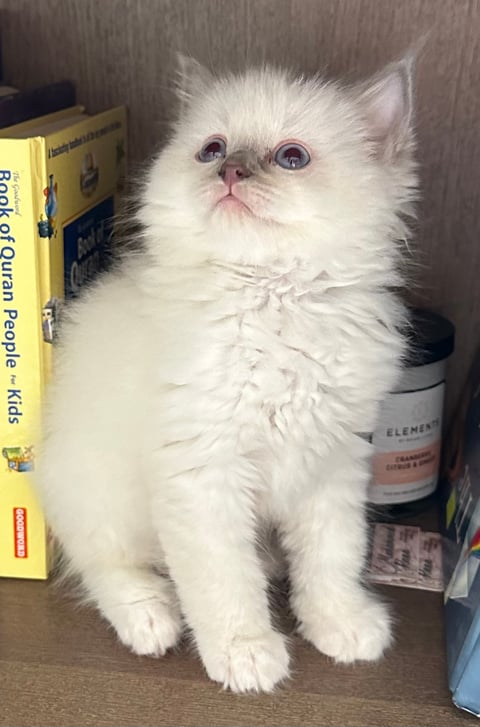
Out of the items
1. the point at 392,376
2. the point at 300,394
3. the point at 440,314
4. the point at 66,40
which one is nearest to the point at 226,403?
the point at 300,394

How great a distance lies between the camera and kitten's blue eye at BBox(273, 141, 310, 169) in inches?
34.0

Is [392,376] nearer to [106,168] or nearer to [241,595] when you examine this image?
[241,595]

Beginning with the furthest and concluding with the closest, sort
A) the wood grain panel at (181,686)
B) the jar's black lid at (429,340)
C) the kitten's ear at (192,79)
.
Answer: the jar's black lid at (429,340), the kitten's ear at (192,79), the wood grain panel at (181,686)

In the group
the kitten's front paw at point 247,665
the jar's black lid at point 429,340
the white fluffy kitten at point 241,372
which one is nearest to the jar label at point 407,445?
the jar's black lid at point 429,340

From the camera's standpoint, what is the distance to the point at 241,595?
2.88ft

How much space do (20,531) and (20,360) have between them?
0.75 ft

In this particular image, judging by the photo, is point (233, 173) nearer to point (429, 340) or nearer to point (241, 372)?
point (241, 372)

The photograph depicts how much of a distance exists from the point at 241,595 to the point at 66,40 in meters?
0.87

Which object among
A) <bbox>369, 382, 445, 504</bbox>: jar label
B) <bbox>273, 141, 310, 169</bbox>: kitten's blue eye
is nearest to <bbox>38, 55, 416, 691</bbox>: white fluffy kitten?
<bbox>273, 141, 310, 169</bbox>: kitten's blue eye

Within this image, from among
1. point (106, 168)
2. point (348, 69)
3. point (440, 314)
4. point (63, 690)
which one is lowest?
point (63, 690)

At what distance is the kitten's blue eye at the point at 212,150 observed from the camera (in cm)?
90

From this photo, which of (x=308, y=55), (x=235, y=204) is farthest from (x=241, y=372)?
(x=308, y=55)

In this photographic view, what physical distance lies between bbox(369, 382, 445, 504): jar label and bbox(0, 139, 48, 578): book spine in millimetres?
466

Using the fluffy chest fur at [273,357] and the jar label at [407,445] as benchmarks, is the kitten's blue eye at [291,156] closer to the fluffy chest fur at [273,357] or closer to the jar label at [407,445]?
the fluffy chest fur at [273,357]
